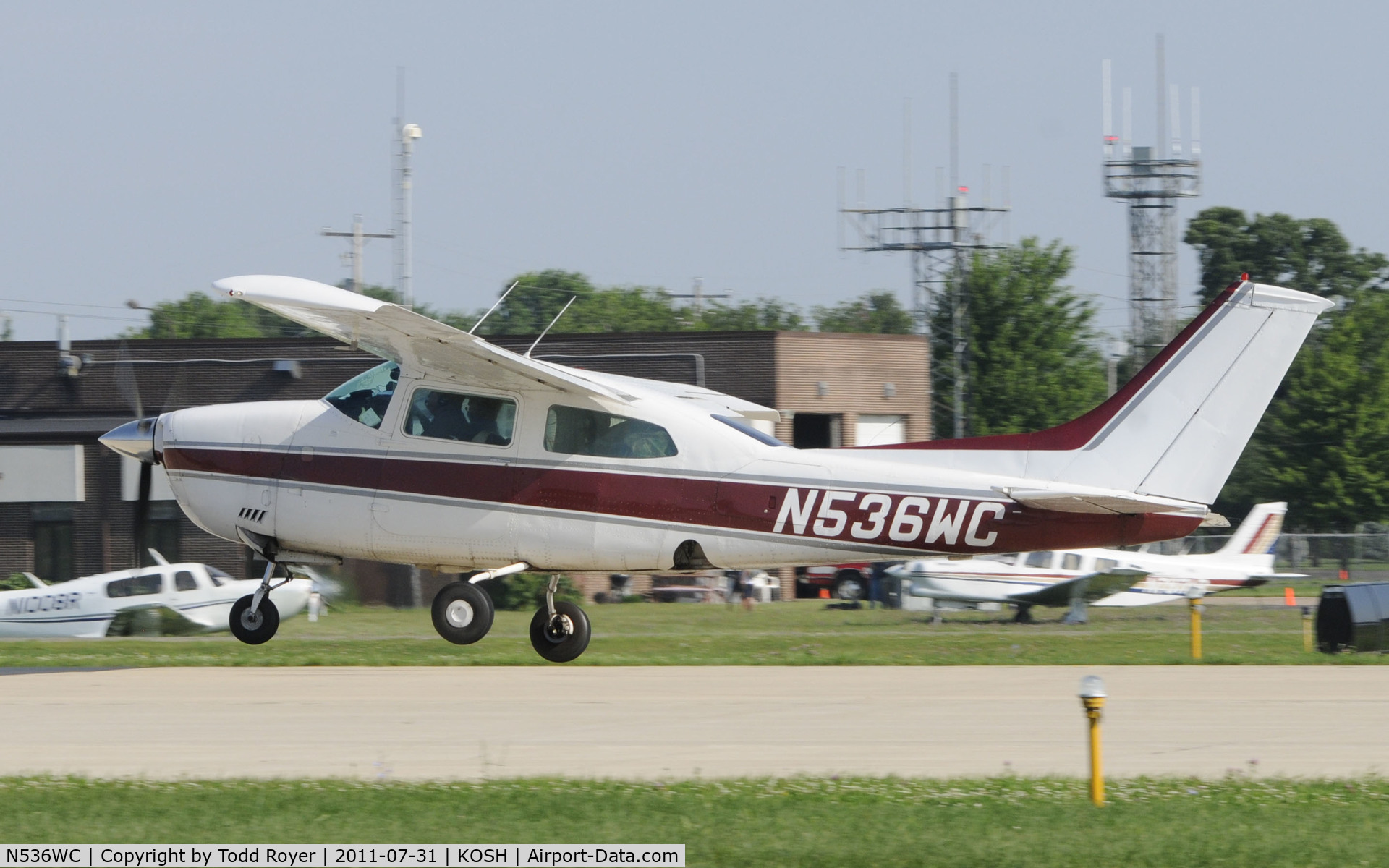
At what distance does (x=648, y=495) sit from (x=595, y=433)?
0.79 metres

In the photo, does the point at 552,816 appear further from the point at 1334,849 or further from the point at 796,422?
the point at 796,422

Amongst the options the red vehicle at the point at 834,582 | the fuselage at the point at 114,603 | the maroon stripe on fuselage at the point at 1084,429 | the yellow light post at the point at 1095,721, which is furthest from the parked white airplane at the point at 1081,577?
the yellow light post at the point at 1095,721

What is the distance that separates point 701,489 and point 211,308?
267 feet

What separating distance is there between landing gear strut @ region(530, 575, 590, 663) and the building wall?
20078mm

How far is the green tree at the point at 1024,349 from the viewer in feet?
215

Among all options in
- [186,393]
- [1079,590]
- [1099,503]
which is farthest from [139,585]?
[1099,503]

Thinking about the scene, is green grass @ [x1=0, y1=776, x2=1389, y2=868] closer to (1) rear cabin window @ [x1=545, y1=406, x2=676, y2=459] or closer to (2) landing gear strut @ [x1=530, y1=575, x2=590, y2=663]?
(1) rear cabin window @ [x1=545, y1=406, x2=676, y2=459]

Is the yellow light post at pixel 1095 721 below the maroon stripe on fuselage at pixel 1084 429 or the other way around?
below

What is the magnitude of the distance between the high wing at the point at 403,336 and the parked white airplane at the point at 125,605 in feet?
37.2

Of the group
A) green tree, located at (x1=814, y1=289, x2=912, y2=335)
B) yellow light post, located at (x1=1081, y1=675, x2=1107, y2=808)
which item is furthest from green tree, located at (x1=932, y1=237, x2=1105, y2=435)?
yellow light post, located at (x1=1081, y1=675, x2=1107, y2=808)

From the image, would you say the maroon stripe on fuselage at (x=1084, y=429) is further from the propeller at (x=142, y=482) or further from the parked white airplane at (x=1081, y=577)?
the parked white airplane at (x=1081, y=577)

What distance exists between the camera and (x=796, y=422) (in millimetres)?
39844

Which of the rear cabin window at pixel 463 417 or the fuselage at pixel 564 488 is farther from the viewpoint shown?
the rear cabin window at pixel 463 417

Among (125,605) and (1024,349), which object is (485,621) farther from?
(1024,349)
